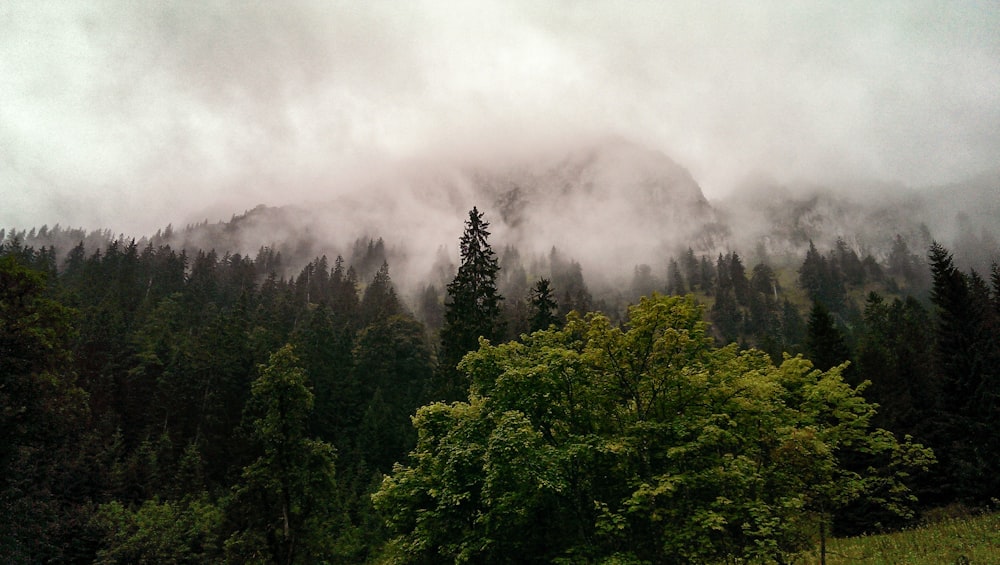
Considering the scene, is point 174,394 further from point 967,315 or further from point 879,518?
point 967,315

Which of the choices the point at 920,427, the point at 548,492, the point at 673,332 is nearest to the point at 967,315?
the point at 920,427

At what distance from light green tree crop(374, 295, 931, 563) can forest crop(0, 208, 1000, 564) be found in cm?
10

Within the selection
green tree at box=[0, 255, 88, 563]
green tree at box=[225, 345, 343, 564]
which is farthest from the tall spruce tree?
green tree at box=[0, 255, 88, 563]

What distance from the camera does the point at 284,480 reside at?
30.7 m

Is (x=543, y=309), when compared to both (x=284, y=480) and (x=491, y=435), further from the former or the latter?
(x=491, y=435)

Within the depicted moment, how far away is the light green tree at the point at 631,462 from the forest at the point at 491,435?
0.31 feet

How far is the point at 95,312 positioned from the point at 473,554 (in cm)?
9735

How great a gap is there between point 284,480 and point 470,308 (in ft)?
58.9

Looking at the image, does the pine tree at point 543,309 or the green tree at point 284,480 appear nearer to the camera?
the green tree at point 284,480

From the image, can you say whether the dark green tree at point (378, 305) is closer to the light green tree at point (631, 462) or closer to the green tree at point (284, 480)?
the green tree at point (284, 480)

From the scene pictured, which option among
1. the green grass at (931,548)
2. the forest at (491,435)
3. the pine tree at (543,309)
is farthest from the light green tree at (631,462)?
the pine tree at (543,309)

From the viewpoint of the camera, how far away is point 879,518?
3806 centimetres

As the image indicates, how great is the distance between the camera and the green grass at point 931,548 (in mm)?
18672

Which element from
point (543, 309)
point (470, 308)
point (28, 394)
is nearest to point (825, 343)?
point (543, 309)
